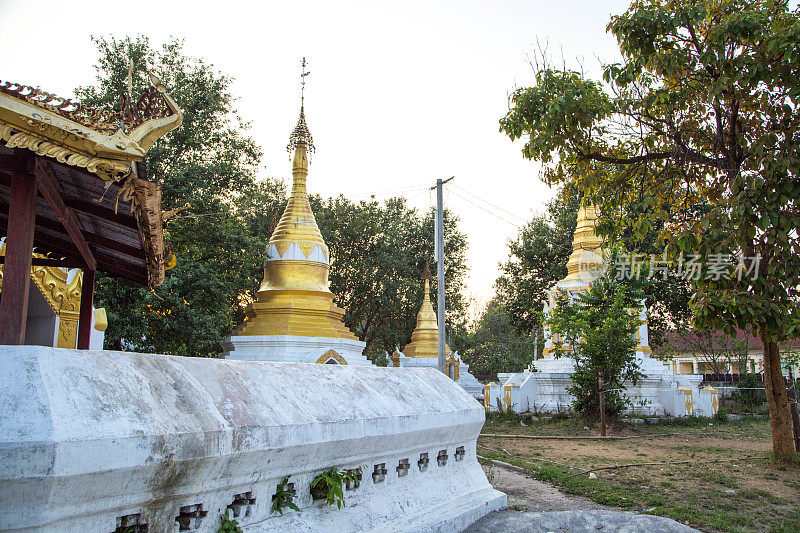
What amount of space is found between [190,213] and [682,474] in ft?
44.5

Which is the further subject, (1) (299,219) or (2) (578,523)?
(1) (299,219)

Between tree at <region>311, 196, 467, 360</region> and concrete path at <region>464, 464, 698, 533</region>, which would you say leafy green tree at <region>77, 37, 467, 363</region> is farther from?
concrete path at <region>464, 464, 698, 533</region>

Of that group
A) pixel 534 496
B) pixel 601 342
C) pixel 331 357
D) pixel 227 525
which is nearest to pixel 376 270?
pixel 331 357

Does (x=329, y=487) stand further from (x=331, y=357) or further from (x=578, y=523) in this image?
(x=331, y=357)

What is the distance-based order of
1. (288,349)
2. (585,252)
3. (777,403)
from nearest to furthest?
(777,403), (288,349), (585,252)

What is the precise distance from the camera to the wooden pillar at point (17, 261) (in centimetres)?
426

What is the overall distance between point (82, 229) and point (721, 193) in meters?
8.71

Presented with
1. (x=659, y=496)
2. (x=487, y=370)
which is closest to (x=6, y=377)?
(x=659, y=496)

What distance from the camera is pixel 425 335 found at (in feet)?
93.8

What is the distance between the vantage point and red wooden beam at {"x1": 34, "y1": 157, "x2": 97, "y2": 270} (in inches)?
182

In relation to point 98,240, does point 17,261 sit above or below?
below

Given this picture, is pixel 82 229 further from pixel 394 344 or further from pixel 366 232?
pixel 394 344

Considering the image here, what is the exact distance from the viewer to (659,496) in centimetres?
709

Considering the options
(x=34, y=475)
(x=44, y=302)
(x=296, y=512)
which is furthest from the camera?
(x=44, y=302)
